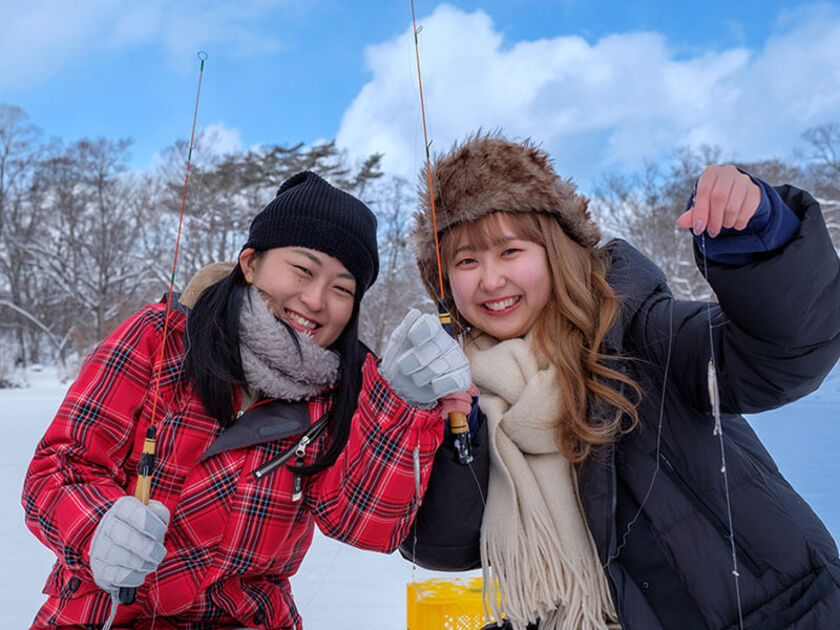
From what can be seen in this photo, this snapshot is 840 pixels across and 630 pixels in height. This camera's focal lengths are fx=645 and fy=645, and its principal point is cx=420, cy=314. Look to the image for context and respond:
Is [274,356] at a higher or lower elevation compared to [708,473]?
higher

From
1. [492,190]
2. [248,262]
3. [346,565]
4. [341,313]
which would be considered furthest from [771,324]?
[346,565]

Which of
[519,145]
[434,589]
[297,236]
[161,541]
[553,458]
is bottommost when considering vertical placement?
[434,589]

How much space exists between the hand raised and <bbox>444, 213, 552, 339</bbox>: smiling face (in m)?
0.56

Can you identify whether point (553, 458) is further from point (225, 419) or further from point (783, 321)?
point (225, 419)

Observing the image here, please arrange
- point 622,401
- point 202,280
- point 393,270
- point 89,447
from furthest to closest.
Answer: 1. point 393,270
2. point 202,280
3. point 89,447
4. point 622,401

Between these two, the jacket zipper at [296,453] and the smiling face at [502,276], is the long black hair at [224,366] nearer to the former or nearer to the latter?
the jacket zipper at [296,453]

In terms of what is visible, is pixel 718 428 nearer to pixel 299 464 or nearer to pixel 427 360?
pixel 427 360

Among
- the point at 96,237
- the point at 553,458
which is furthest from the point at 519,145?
the point at 96,237

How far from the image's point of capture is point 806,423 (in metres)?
8.22

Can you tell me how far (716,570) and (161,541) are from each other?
1.40 meters

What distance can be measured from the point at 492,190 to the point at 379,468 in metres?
0.87

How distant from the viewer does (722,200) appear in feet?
4.53

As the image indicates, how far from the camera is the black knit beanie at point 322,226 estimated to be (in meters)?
2.14

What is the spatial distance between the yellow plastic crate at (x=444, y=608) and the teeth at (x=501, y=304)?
1.19 meters
